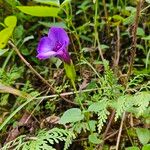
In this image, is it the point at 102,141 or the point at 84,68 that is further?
the point at 84,68

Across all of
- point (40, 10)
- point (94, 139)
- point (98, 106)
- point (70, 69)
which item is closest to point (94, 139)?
point (94, 139)

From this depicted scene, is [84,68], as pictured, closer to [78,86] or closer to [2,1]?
[78,86]

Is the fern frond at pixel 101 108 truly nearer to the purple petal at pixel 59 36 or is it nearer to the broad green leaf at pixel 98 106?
the broad green leaf at pixel 98 106

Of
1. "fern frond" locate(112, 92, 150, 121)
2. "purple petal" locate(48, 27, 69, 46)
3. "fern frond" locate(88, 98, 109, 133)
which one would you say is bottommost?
"fern frond" locate(88, 98, 109, 133)

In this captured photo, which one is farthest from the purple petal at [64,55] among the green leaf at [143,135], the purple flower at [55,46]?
the green leaf at [143,135]

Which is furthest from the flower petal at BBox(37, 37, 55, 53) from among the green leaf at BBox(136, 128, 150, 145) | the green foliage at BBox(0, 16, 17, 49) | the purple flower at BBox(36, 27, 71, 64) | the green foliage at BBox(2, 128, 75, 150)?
the green leaf at BBox(136, 128, 150, 145)

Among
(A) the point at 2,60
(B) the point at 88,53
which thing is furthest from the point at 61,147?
(A) the point at 2,60

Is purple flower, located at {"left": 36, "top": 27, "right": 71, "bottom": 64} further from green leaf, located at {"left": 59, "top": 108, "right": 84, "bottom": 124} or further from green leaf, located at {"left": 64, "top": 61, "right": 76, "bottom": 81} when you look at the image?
green leaf, located at {"left": 59, "top": 108, "right": 84, "bottom": 124}
